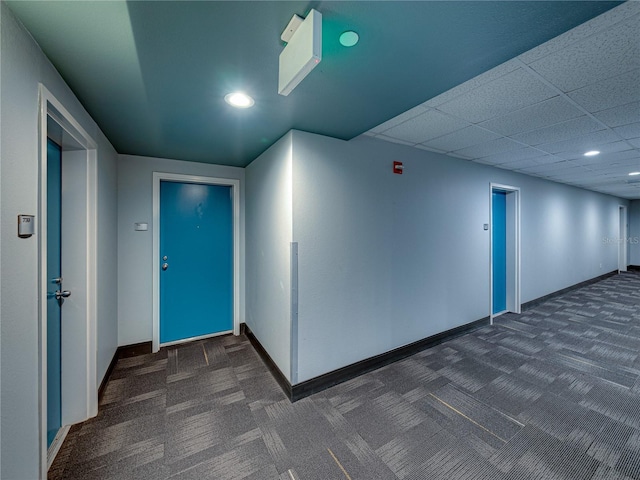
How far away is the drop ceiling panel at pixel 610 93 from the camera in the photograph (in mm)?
1627

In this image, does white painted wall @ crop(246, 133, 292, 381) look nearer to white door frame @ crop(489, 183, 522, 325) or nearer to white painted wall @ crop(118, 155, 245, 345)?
white painted wall @ crop(118, 155, 245, 345)

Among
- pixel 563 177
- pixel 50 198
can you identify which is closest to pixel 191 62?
pixel 50 198

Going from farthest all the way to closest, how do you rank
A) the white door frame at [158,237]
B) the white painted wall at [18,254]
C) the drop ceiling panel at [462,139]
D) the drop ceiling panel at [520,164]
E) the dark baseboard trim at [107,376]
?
the drop ceiling panel at [520,164], the white door frame at [158,237], the drop ceiling panel at [462,139], the dark baseboard trim at [107,376], the white painted wall at [18,254]

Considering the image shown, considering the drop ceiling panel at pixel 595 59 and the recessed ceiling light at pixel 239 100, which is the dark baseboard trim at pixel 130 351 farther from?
the drop ceiling panel at pixel 595 59

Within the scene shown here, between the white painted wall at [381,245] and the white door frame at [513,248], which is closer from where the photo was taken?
the white painted wall at [381,245]

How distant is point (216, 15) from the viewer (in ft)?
3.32

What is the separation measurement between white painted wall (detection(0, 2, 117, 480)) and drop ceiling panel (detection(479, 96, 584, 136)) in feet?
9.70

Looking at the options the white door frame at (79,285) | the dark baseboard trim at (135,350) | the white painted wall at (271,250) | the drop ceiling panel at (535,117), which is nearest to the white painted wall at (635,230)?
the drop ceiling panel at (535,117)

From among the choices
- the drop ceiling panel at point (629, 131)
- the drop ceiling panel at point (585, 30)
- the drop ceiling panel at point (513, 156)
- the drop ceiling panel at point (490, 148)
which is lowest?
the drop ceiling panel at point (585, 30)

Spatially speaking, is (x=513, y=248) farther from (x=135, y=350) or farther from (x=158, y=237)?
(x=135, y=350)

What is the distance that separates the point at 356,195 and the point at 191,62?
161 cm

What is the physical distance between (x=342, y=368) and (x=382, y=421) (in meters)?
0.57

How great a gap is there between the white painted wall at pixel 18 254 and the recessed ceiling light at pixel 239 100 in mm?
859

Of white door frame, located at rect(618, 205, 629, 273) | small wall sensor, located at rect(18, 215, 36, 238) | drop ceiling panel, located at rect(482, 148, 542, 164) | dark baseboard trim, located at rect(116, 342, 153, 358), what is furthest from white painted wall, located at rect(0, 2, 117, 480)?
white door frame, located at rect(618, 205, 629, 273)
